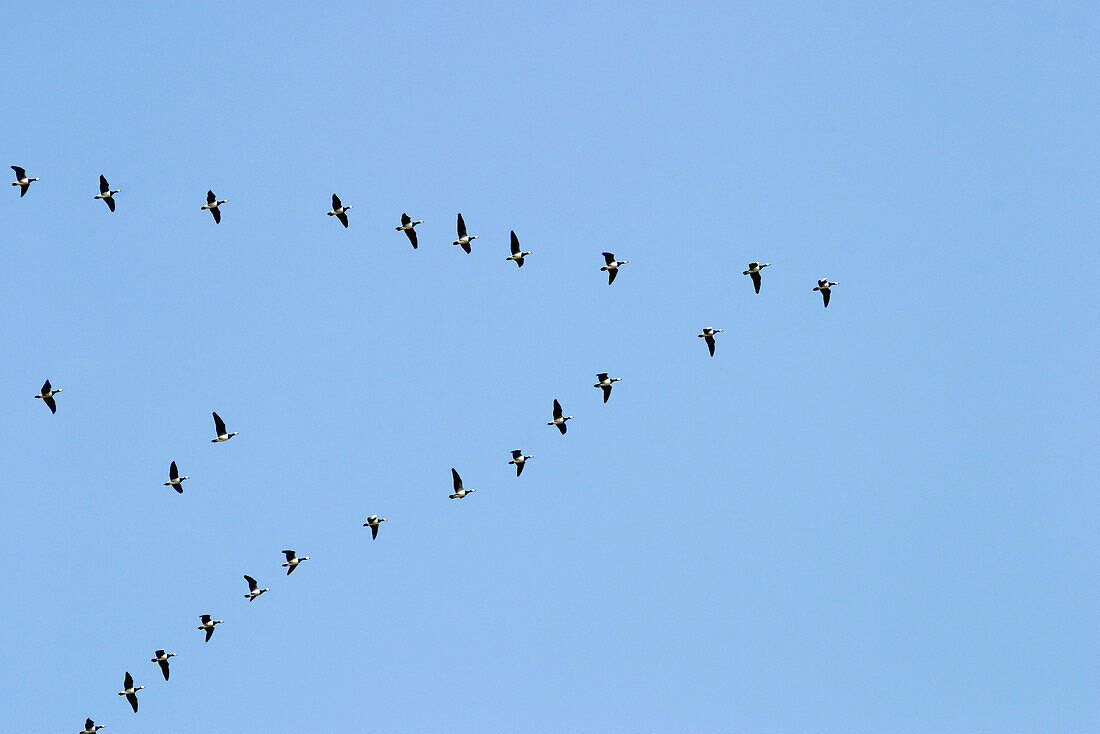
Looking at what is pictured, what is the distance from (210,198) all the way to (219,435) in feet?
53.2

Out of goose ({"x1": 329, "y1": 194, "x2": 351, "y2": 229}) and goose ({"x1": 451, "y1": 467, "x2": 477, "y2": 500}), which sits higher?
goose ({"x1": 329, "y1": 194, "x2": 351, "y2": 229})

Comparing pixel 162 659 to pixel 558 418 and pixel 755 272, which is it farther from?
pixel 755 272

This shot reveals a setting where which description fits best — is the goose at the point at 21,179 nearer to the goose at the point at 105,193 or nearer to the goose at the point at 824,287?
the goose at the point at 105,193

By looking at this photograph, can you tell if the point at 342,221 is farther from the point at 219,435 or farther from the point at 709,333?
the point at 709,333

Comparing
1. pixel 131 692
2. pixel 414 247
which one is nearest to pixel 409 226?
pixel 414 247

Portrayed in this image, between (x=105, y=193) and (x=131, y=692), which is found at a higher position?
(x=105, y=193)

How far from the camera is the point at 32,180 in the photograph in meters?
80.8

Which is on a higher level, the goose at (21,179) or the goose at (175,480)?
the goose at (21,179)

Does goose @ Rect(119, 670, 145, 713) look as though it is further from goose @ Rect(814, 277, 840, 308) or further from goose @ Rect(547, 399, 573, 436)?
goose @ Rect(814, 277, 840, 308)

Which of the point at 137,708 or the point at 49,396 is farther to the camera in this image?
the point at 49,396

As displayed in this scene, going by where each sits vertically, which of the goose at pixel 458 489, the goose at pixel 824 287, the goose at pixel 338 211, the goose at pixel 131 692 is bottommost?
the goose at pixel 131 692

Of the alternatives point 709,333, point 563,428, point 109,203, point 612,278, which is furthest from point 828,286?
point 109,203

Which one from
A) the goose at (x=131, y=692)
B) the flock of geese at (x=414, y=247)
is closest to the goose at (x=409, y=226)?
the flock of geese at (x=414, y=247)

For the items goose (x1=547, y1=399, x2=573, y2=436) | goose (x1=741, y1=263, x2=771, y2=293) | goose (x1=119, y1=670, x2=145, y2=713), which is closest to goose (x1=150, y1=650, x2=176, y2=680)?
goose (x1=119, y1=670, x2=145, y2=713)
